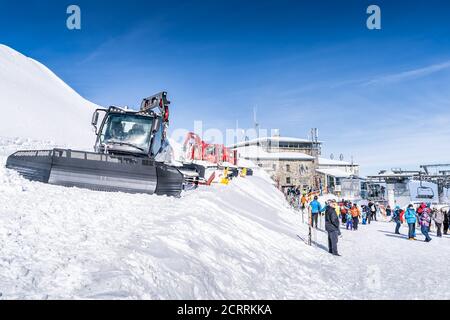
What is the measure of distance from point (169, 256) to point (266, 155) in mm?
54101

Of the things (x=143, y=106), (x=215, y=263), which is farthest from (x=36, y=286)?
(x=143, y=106)

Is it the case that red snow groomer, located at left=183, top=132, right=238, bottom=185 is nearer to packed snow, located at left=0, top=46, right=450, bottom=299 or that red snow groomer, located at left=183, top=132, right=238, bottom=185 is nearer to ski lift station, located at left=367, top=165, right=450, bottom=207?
packed snow, located at left=0, top=46, right=450, bottom=299

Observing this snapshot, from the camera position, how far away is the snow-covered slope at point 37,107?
81.8ft

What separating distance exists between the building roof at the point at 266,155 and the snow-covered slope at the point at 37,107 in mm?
32440

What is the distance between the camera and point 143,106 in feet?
44.1

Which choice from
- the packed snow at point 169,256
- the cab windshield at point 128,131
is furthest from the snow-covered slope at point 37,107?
the packed snow at point 169,256

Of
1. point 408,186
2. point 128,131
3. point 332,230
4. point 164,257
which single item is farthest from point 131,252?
point 408,186

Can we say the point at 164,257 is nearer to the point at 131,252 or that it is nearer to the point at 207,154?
the point at 131,252

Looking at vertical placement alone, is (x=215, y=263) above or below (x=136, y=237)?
below

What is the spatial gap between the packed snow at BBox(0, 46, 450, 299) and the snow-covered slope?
20.4 m

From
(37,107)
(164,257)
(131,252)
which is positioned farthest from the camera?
(37,107)

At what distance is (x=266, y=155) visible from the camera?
188 feet
